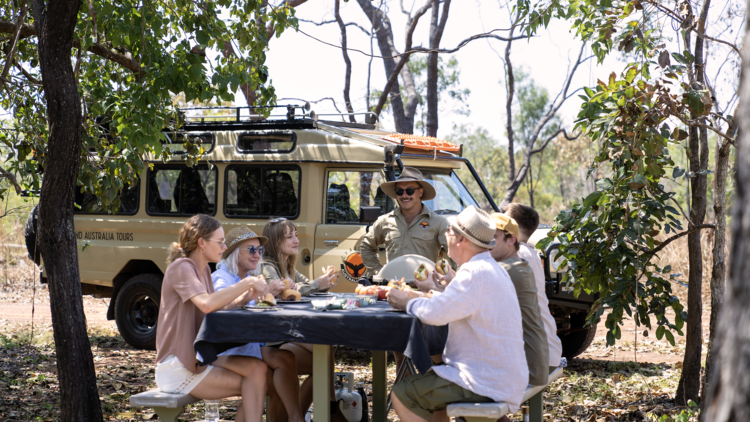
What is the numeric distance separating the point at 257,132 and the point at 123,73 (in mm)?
1757

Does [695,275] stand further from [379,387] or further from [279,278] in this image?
[279,278]

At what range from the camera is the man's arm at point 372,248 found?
19.5ft

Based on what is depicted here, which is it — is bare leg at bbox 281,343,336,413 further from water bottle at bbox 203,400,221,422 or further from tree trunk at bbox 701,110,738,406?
tree trunk at bbox 701,110,738,406

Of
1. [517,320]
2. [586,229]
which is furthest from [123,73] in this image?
[517,320]

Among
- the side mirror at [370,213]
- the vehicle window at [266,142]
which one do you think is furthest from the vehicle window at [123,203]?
the side mirror at [370,213]

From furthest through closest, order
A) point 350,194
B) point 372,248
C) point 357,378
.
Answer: point 350,194 < point 357,378 < point 372,248

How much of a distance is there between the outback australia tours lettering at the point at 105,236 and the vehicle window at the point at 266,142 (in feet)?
5.64

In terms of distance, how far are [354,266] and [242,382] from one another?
2.75m

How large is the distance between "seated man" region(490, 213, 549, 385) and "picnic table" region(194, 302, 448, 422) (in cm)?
52

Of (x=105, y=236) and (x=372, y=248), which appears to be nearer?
(x=372, y=248)

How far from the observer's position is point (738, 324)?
1.22 m

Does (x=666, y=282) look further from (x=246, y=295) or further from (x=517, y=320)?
(x=246, y=295)

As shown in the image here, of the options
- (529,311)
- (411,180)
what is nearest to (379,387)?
(529,311)

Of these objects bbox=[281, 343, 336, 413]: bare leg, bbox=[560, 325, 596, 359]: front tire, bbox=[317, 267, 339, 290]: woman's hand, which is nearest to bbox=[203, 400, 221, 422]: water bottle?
bbox=[281, 343, 336, 413]: bare leg
